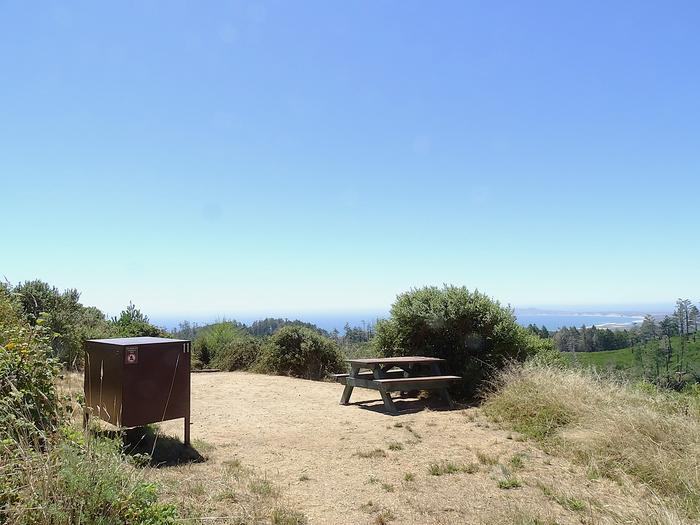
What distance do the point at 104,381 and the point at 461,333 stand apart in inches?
245

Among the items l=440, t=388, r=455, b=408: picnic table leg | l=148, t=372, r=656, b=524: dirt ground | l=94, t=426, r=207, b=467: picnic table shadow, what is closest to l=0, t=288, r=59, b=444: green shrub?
l=94, t=426, r=207, b=467: picnic table shadow

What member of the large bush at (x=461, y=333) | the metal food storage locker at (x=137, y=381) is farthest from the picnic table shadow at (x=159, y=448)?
the large bush at (x=461, y=333)

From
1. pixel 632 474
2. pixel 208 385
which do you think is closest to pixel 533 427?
pixel 632 474

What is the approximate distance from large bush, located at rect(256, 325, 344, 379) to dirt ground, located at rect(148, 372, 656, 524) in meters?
4.98

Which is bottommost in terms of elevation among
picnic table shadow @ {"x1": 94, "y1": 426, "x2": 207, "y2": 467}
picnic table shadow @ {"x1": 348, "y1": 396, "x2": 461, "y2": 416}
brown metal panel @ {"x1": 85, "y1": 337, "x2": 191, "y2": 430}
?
picnic table shadow @ {"x1": 348, "y1": 396, "x2": 461, "y2": 416}

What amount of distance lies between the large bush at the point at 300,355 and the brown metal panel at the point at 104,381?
801 centimetres

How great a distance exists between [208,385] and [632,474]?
850 cm

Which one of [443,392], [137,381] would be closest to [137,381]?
[137,381]

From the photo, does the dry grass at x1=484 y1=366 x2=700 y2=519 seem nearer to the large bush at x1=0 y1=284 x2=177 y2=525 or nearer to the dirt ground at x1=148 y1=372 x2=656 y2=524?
the dirt ground at x1=148 y1=372 x2=656 y2=524

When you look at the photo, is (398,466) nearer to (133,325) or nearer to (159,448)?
(159,448)

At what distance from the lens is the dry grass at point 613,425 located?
4031 mm

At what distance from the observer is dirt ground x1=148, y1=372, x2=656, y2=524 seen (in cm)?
358

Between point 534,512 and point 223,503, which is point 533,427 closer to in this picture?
point 534,512

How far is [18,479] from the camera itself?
2.76 metres
